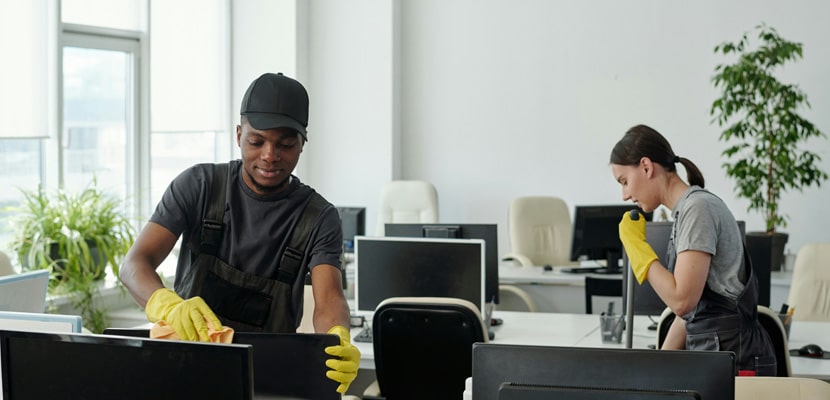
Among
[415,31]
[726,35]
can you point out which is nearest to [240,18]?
[415,31]

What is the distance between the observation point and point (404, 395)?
12.5ft

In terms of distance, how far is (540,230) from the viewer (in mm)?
7133

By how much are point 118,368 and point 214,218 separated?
0.91 meters

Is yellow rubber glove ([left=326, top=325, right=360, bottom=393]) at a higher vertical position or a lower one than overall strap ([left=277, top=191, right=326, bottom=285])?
A: lower

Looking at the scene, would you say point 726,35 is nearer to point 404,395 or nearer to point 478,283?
point 478,283

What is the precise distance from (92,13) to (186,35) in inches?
41.0

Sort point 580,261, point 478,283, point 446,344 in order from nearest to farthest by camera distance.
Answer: point 446,344
point 478,283
point 580,261

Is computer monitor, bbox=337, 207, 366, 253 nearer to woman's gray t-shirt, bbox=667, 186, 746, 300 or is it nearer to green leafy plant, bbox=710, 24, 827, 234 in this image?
green leafy plant, bbox=710, 24, 827, 234

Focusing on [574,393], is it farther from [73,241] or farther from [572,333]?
[73,241]

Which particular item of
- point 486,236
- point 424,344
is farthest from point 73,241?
point 424,344

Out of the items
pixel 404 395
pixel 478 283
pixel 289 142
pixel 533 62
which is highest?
pixel 533 62

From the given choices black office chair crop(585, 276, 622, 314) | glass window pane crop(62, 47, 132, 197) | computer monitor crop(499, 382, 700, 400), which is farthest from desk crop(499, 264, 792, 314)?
computer monitor crop(499, 382, 700, 400)

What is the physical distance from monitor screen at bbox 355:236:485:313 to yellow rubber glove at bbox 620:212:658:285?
1.08m

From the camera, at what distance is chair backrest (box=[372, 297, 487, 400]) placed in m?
3.59
